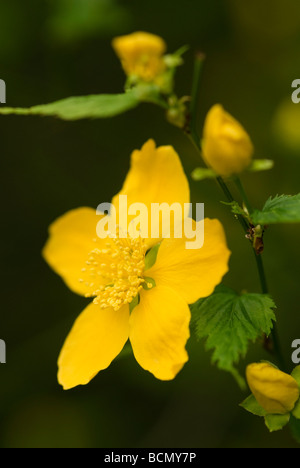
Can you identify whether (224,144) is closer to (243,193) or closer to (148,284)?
(243,193)

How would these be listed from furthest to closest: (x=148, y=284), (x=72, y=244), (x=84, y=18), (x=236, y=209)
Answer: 1. (x=84, y=18)
2. (x=72, y=244)
3. (x=148, y=284)
4. (x=236, y=209)

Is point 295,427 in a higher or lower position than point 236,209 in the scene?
lower

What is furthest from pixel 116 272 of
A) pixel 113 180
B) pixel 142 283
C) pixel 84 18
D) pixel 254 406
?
pixel 113 180

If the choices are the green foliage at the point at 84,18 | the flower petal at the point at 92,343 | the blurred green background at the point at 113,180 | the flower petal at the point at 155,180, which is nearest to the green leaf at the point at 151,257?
the flower petal at the point at 155,180

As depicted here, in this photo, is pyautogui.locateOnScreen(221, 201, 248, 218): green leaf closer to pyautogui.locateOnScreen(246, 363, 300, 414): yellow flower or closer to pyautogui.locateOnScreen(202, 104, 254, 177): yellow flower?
pyautogui.locateOnScreen(202, 104, 254, 177): yellow flower

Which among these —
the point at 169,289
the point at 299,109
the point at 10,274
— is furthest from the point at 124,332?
the point at 10,274

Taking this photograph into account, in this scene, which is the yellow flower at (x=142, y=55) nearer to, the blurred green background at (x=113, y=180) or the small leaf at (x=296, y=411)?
the small leaf at (x=296, y=411)

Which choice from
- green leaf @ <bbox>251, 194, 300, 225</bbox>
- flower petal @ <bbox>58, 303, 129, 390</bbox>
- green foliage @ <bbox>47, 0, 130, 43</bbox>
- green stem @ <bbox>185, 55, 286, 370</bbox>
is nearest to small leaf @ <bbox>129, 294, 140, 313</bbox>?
flower petal @ <bbox>58, 303, 129, 390</bbox>
